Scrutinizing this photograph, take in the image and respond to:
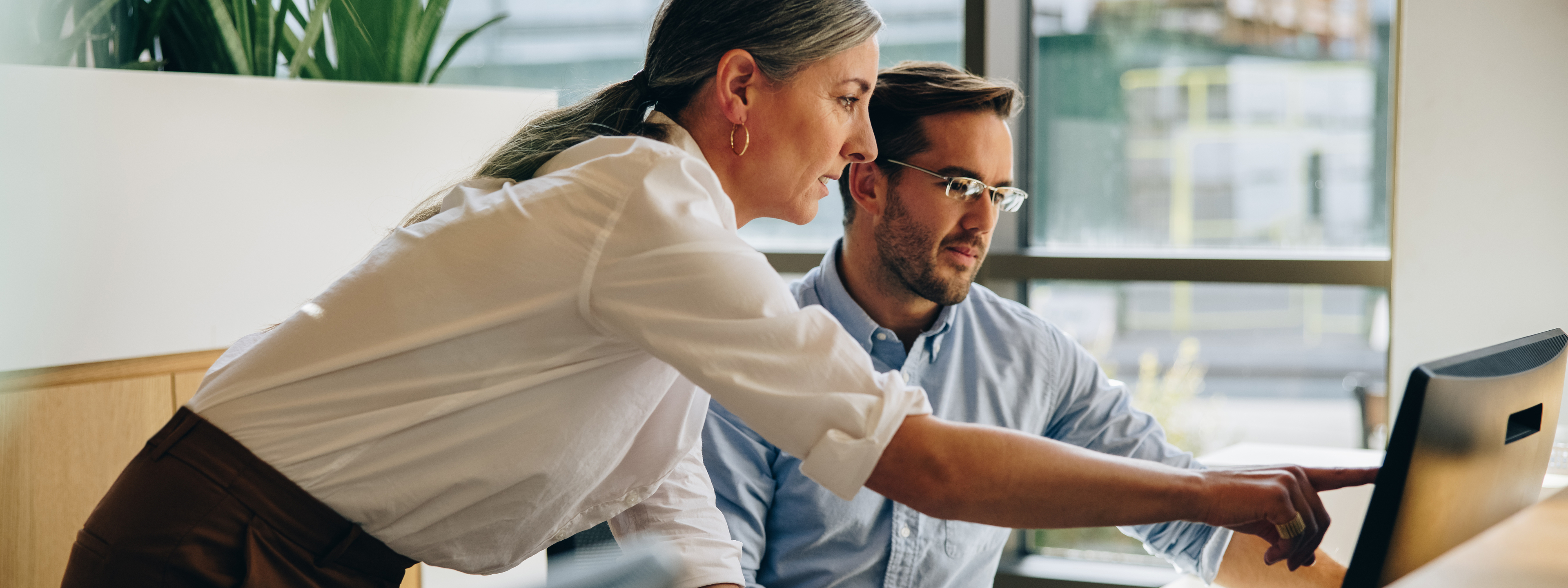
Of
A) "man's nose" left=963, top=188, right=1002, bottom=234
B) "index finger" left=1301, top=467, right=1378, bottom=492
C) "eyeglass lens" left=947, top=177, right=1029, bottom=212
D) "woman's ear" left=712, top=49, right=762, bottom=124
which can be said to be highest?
"woman's ear" left=712, top=49, right=762, bottom=124

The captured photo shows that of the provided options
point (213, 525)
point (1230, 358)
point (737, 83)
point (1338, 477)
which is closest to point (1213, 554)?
point (1338, 477)

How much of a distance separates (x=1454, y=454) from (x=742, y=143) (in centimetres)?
69

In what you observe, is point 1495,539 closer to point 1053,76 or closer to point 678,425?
point 678,425

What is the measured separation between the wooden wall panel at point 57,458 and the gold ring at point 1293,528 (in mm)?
1861

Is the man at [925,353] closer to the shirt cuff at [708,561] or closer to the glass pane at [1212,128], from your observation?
the shirt cuff at [708,561]

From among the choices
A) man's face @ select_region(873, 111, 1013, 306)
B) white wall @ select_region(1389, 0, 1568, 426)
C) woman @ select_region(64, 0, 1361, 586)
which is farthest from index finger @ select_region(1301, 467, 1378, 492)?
white wall @ select_region(1389, 0, 1568, 426)

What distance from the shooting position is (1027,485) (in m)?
0.81

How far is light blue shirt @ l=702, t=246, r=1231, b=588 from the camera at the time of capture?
1541 mm

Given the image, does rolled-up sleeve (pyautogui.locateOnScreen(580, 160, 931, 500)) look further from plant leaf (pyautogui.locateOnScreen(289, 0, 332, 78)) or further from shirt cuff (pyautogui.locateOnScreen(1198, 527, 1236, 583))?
plant leaf (pyautogui.locateOnScreen(289, 0, 332, 78))

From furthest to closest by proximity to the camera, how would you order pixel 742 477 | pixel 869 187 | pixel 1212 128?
pixel 1212 128, pixel 869 187, pixel 742 477

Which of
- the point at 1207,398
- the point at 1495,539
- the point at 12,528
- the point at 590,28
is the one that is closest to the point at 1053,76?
the point at 1207,398

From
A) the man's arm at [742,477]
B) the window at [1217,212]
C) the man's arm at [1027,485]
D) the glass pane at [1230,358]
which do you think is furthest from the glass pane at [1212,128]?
the man's arm at [1027,485]

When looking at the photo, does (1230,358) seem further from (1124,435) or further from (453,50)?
(453,50)

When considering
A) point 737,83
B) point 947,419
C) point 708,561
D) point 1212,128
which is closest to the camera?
point 737,83
